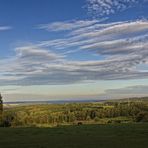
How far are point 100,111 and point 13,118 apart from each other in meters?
76.8

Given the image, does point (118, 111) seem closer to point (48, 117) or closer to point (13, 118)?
point (48, 117)

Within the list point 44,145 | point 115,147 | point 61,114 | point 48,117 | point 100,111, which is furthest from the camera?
point 100,111

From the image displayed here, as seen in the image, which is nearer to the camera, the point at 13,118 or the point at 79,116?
the point at 13,118

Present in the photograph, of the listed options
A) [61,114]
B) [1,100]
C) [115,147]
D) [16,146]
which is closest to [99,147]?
[115,147]

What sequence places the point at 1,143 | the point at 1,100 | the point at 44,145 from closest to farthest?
1. the point at 44,145
2. the point at 1,143
3. the point at 1,100

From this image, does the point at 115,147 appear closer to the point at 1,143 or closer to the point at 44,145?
the point at 44,145


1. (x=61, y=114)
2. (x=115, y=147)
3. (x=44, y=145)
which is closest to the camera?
(x=115, y=147)

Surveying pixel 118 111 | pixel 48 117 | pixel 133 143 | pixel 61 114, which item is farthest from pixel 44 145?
pixel 118 111

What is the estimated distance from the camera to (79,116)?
17562 centimetres

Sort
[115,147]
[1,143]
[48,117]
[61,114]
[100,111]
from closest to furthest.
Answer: [115,147], [1,143], [48,117], [61,114], [100,111]

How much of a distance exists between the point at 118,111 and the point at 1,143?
13947 cm

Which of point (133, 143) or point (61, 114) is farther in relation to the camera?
point (61, 114)

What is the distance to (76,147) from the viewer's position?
36.8m

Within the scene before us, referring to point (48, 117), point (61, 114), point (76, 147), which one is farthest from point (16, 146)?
point (61, 114)
